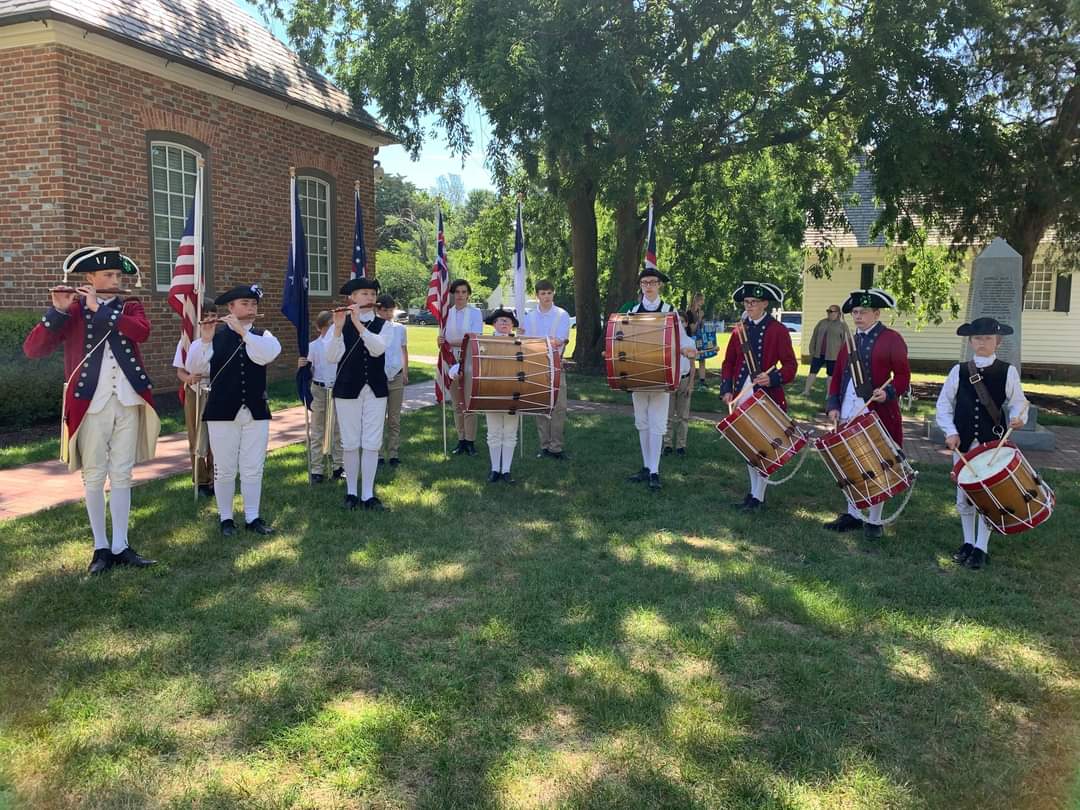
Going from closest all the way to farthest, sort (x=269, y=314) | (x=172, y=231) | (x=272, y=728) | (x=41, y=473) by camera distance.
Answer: (x=272, y=728) → (x=41, y=473) → (x=172, y=231) → (x=269, y=314)

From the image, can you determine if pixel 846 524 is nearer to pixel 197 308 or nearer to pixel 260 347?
pixel 260 347

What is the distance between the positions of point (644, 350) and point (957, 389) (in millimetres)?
2663

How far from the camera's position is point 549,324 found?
892 cm

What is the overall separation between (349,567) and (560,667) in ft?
6.75

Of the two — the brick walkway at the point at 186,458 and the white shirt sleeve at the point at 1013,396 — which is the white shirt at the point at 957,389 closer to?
the white shirt sleeve at the point at 1013,396

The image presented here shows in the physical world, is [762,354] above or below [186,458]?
above

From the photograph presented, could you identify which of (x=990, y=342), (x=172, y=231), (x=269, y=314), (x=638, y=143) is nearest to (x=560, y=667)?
(x=990, y=342)

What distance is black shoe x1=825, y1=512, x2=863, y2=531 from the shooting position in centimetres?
Result: 691

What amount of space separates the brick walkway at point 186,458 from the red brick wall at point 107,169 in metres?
3.10

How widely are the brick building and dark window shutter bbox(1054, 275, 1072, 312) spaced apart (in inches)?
742

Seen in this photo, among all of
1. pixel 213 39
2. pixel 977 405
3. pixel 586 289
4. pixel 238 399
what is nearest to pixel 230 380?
pixel 238 399

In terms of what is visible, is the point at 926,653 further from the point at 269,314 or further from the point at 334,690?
the point at 269,314

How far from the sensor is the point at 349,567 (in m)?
5.68

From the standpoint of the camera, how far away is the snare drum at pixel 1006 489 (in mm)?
5500
